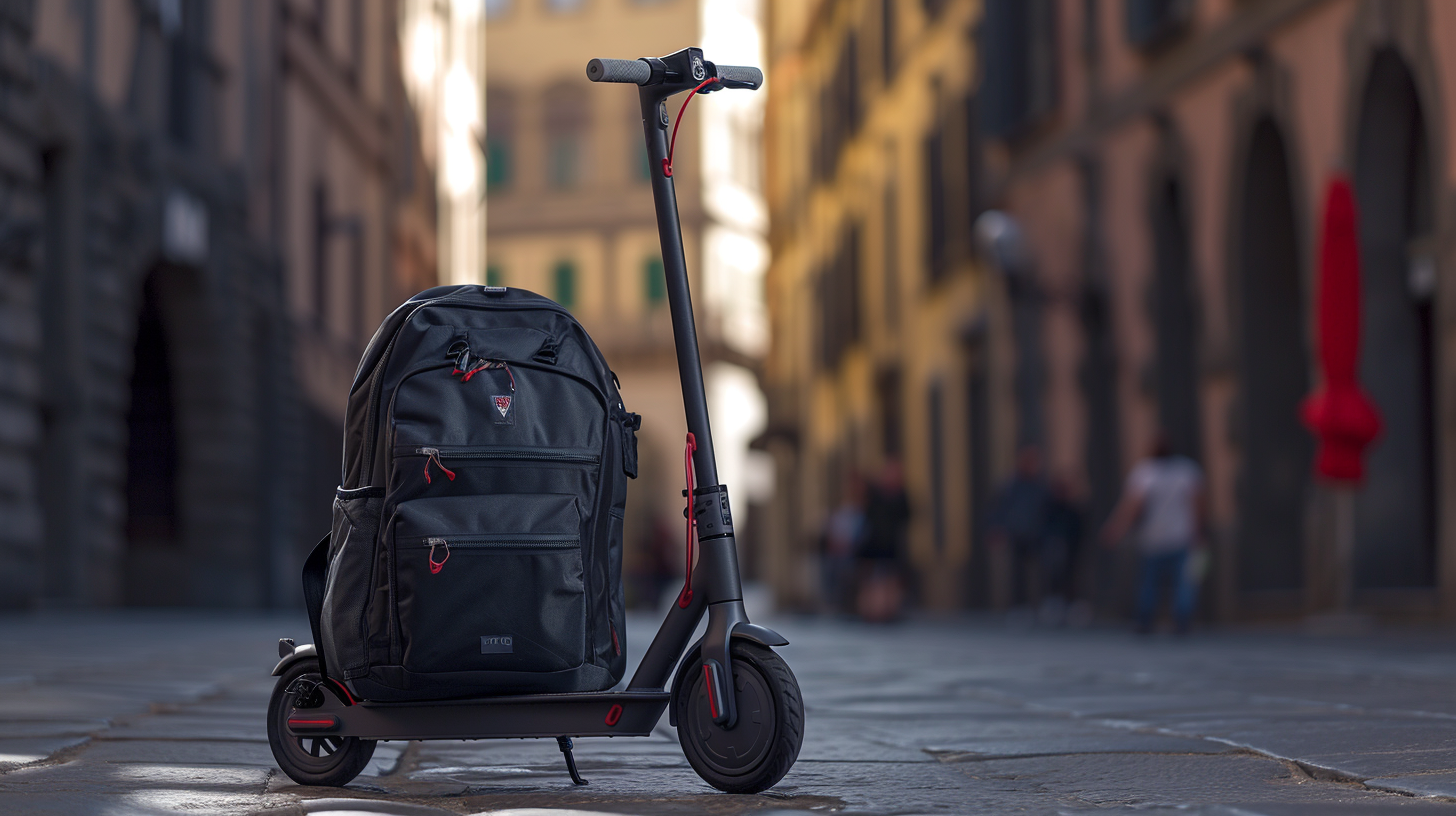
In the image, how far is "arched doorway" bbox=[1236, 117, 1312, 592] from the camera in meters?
15.9

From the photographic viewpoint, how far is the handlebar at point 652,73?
12.9 ft

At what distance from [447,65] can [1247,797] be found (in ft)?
131

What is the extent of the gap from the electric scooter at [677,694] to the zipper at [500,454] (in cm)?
24

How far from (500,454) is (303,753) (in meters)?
0.78

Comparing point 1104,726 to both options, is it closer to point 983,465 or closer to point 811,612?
point 983,465

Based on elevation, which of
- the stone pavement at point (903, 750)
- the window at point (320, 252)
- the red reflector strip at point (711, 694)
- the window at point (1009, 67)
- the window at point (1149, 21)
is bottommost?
the stone pavement at point (903, 750)

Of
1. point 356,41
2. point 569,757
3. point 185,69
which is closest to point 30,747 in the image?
point 569,757

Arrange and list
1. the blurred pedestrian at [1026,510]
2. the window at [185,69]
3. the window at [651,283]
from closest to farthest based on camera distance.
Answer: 1. the blurred pedestrian at [1026,510]
2. the window at [185,69]
3. the window at [651,283]

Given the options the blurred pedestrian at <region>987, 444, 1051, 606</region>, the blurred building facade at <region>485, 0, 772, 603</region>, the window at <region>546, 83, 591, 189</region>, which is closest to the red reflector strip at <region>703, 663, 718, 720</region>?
the blurred pedestrian at <region>987, 444, 1051, 606</region>

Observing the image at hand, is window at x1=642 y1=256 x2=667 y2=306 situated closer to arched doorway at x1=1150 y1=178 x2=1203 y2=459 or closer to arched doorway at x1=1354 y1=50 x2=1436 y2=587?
arched doorway at x1=1150 y1=178 x2=1203 y2=459

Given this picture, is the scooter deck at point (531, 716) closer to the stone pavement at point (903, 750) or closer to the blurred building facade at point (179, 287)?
the stone pavement at point (903, 750)

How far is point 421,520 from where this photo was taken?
383 centimetres

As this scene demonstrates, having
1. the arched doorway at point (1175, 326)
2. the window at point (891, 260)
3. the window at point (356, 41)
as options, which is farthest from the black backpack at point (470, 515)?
the window at point (891, 260)

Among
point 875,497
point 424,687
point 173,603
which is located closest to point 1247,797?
point 424,687
